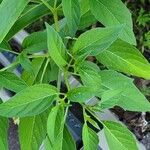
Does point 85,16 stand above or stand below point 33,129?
above

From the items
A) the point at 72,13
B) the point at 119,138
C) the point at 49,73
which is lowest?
the point at 119,138

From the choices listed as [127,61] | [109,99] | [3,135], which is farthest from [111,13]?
[3,135]

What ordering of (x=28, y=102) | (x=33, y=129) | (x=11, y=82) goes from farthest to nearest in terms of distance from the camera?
(x=33, y=129)
(x=11, y=82)
(x=28, y=102)

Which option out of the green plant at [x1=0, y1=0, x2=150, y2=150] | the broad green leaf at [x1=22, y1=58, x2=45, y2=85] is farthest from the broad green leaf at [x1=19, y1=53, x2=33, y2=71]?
the broad green leaf at [x1=22, y1=58, x2=45, y2=85]

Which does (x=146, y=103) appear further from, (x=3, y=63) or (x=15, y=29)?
(x=3, y=63)

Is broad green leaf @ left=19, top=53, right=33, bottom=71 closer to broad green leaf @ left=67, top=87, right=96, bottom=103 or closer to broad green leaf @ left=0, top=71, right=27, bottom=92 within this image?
broad green leaf @ left=0, top=71, right=27, bottom=92

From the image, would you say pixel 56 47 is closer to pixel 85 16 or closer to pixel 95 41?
pixel 95 41

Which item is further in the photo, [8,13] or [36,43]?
[36,43]
